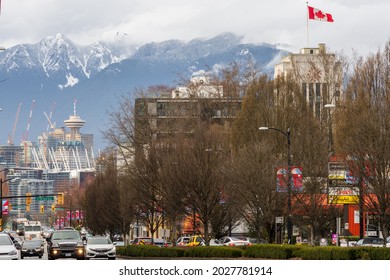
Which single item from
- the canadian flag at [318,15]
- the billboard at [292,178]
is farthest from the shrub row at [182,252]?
the canadian flag at [318,15]

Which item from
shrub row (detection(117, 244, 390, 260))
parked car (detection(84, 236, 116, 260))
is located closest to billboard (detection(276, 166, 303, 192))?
shrub row (detection(117, 244, 390, 260))

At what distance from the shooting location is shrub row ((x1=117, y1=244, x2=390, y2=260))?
4878 cm

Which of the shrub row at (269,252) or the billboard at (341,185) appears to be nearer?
the shrub row at (269,252)

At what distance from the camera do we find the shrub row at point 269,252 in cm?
4878

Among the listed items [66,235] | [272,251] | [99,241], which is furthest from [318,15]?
[272,251]

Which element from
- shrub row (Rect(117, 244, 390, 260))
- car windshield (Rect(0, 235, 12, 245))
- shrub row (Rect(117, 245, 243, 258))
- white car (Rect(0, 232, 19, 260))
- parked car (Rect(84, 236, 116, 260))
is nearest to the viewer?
shrub row (Rect(117, 244, 390, 260))

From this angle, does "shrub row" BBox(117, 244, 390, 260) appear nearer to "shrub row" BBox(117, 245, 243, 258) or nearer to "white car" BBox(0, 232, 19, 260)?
"shrub row" BBox(117, 245, 243, 258)

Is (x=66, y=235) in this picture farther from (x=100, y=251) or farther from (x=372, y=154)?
(x=372, y=154)

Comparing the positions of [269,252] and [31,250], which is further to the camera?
[31,250]

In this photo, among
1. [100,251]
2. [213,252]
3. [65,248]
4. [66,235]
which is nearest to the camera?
[213,252]

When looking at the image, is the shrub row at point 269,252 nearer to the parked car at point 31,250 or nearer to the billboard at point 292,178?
the billboard at point 292,178

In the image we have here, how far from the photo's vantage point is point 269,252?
5678 centimetres

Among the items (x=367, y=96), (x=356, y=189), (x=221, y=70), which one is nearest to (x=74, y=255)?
(x=356, y=189)
